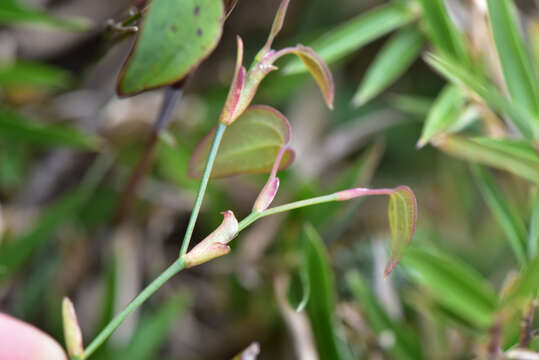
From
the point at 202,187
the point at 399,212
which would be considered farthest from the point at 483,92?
the point at 202,187

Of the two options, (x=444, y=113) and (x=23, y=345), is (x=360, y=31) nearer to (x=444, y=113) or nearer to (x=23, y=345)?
(x=444, y=113)

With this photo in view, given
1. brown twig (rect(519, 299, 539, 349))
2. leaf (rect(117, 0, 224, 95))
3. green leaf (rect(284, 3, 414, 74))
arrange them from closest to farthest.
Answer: leaf (rect(117, 0, 224, 95))
brown twig (rect(519, 299, 539, 349))
green leaf (rect(284, 3, 414, 74))

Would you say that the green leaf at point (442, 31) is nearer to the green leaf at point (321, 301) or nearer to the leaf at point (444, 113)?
the leaf at point (444, 113)

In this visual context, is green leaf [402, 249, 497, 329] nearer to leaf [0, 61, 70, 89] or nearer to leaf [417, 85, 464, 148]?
leaf [417, 85, 464, 148]

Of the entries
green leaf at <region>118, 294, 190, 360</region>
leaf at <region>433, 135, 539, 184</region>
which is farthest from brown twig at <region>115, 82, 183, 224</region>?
leaf at <region>433, 135, 539, 184</region>

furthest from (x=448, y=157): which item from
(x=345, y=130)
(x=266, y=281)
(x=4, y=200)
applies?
(x=4, y=200)

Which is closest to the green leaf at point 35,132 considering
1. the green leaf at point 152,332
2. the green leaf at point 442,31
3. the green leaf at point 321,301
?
the green leaf at point 152,332

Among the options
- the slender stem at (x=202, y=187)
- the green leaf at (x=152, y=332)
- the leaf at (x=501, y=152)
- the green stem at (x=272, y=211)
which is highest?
the slender stem at (x=202, y=187)
